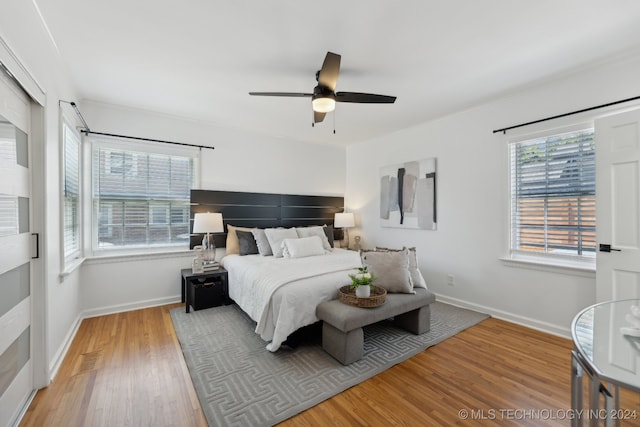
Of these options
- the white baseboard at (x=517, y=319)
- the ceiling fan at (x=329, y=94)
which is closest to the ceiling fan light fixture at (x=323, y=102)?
the ceiling fan at (x=329, y=94)

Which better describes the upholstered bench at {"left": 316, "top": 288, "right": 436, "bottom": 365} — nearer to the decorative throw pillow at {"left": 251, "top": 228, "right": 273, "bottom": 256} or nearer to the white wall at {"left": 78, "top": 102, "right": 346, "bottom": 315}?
the decorative throw pillow at {"left": 251, "top": 228, "right": 273, "bottom": 256}

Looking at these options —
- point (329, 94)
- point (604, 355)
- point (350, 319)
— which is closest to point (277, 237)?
point (350, 319)

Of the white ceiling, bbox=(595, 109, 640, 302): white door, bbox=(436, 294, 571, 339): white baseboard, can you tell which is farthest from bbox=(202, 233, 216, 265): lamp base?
bbox=(595, 109, 640, 302): white door

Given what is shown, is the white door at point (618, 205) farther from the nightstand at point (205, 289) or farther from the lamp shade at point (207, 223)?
the lamp shade at point (207, 223)

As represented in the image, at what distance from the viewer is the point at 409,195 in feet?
14.2

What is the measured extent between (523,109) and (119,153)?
4.89 metres

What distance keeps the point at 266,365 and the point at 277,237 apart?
195cm

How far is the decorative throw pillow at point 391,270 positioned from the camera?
2777mm

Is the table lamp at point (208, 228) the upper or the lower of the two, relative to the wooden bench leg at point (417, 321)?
upper

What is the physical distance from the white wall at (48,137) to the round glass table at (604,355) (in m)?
3.02

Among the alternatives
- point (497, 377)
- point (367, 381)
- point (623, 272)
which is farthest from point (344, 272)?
point (623, 272)

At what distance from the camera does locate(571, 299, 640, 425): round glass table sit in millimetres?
946

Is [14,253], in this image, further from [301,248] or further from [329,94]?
[301,248]

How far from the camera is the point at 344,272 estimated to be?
2967 mm
